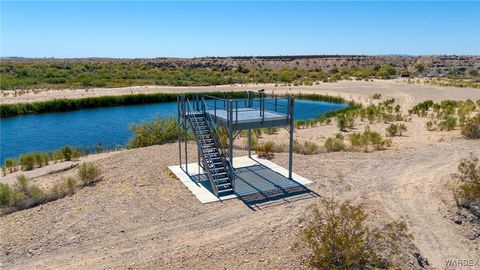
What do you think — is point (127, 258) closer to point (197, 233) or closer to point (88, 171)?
point (197, 233)

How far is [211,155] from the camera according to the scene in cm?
1424

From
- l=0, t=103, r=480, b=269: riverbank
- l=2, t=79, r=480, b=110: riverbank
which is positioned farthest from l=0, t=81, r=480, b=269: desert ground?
l=2, t=79, r=480, b=110: riverbank

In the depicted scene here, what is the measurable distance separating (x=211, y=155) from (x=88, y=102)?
117 feet

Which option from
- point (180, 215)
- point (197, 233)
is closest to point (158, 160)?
point (180, 215)

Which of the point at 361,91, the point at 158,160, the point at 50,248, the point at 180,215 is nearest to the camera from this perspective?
the point at 50,248

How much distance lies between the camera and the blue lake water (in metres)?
28.4

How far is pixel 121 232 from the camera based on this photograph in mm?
10570

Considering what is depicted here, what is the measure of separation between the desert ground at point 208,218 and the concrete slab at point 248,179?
389mm

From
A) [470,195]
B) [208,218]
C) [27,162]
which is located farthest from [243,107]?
[27,162]

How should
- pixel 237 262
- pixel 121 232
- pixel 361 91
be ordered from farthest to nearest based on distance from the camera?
pixel 361 91 < pixel 121 232 < pixel 237 262

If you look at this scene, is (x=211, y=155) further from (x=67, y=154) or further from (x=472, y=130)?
(x=472, y=130)

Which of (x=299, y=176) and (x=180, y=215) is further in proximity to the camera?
(x=299, y=176)

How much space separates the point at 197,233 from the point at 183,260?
1.37 m

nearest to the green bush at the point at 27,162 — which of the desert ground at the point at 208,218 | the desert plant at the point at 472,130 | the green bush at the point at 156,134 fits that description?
the desert ground at the point at 208,218
